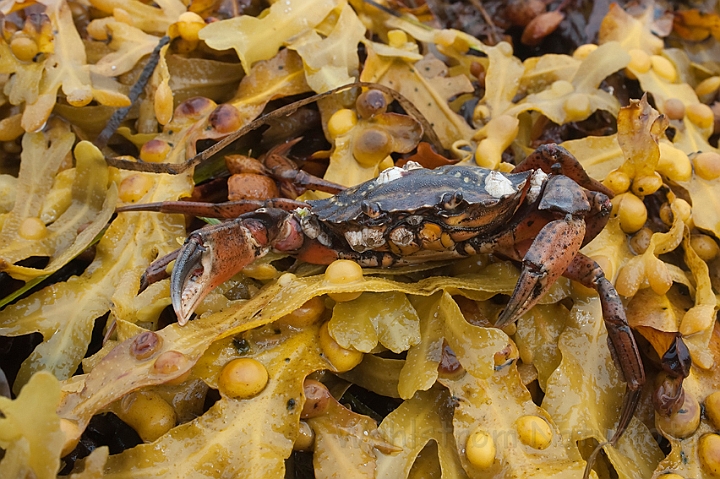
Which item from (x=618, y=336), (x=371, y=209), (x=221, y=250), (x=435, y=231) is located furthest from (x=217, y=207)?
(x=618, y=336)

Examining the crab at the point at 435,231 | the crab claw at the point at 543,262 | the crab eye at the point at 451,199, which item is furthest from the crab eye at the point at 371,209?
the crab claw at the point at 543,262

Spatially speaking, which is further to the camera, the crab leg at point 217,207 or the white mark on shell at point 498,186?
the crab leg at point 217,207

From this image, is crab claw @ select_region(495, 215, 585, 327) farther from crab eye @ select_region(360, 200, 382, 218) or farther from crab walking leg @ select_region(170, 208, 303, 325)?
crab walking leg @ select_region(170, 208, 303, 325)

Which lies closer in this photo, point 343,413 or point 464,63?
point 343,413

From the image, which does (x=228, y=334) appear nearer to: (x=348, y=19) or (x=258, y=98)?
(x=258, y=98)

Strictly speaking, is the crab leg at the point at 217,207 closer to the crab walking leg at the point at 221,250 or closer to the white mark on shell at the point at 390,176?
the crab walking leg at the point at 221,250

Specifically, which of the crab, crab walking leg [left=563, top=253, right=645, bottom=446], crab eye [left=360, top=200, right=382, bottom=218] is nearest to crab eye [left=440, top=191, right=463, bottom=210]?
the crab

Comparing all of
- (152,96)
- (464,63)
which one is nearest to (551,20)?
(464,63)
